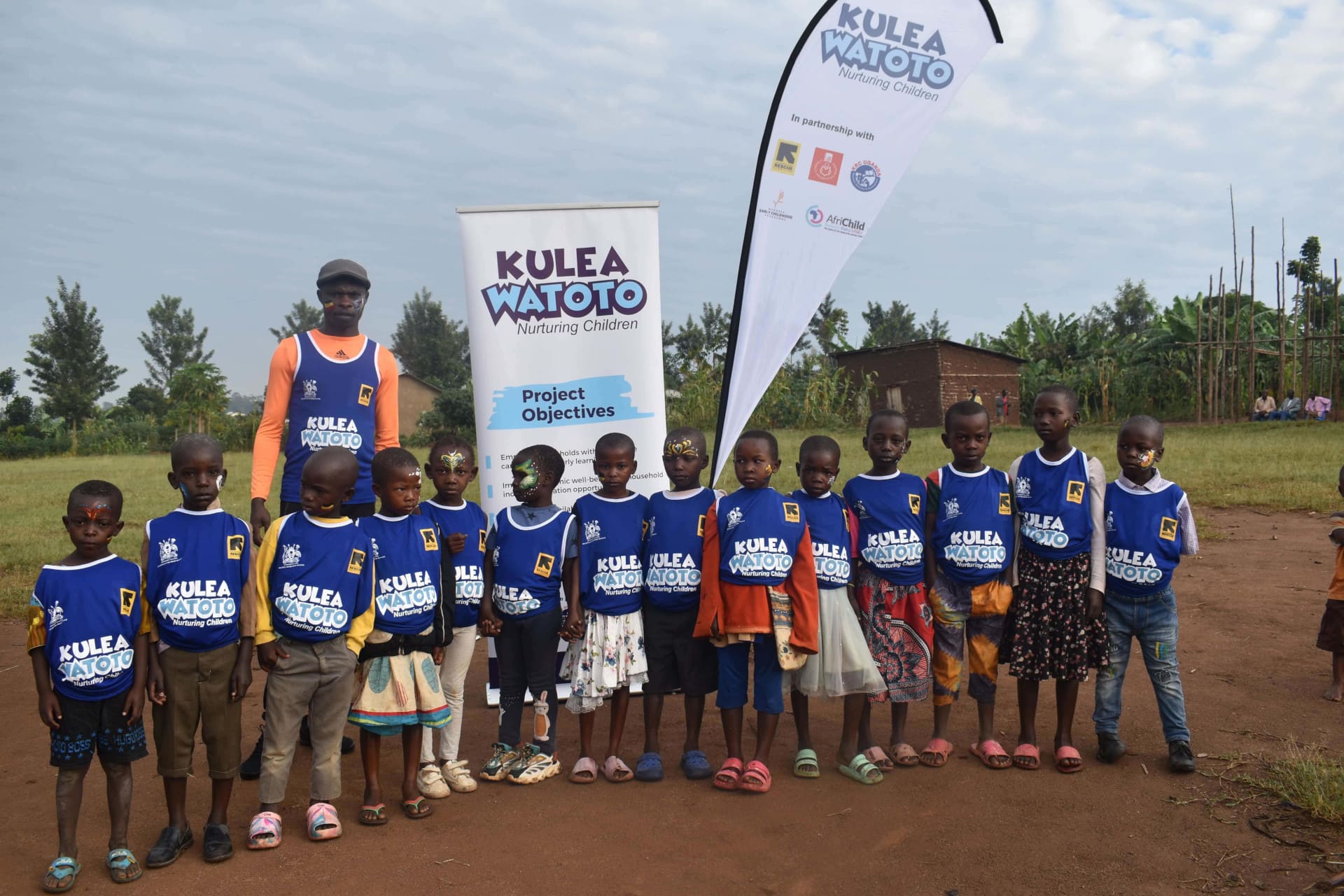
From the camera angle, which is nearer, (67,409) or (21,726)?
(21,726)

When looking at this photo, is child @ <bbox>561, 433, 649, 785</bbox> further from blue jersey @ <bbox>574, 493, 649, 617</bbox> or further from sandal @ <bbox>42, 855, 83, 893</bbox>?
sandal @ <bbox>42, 855, 83, 893</bbox>

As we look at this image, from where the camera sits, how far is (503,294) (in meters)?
5.12

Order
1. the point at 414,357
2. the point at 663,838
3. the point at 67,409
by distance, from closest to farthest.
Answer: the point at 663,838
the point at 67,409
the point at 414,357

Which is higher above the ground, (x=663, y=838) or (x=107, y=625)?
(x=107, y=625)

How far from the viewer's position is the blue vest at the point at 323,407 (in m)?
4.15

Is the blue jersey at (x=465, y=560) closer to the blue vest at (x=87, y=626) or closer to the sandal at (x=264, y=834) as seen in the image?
the sandal at (x=264, y=834)

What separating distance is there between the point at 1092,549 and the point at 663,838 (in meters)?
2.22

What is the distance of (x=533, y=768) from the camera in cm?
409

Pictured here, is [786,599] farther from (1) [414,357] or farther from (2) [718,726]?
(1) [414,357]

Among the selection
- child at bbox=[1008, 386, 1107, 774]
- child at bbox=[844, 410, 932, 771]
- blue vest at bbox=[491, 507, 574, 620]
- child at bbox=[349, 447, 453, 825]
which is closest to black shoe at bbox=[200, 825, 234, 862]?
child at bbox=[349, 447, 453, 825]

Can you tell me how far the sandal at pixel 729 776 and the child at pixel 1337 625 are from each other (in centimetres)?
324

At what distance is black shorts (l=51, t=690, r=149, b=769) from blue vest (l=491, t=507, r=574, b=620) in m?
1.43

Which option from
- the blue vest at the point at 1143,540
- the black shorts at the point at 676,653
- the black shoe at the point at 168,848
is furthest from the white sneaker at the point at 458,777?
the blue vest at the point at 1143,540

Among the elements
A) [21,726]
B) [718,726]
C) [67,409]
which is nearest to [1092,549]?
[718,726]
